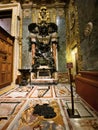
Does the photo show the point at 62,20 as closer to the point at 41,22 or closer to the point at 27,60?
the point at 41,22

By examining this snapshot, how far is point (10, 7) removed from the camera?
8406 millimetres

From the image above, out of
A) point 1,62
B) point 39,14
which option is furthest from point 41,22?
point 1,62

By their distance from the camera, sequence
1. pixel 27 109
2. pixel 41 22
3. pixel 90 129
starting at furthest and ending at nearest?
pixel 41 22 → pixel 27 109 → pixel 90 129

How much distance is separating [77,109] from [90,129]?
0.98 m

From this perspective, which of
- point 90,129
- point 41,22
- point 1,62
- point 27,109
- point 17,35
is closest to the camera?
point 90,129

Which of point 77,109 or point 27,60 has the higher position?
point 27,60

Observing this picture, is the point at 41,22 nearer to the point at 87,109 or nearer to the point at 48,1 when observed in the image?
the point at 48,1

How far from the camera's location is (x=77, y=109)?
9.64ft

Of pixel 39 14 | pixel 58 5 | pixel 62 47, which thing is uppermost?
pixel 58 5

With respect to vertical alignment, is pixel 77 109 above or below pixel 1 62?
below

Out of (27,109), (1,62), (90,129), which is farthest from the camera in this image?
(1,62)

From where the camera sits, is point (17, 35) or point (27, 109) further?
point (17, 35)

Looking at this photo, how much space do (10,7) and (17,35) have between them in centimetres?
222

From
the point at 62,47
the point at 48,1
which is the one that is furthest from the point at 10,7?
the point at 62,47
